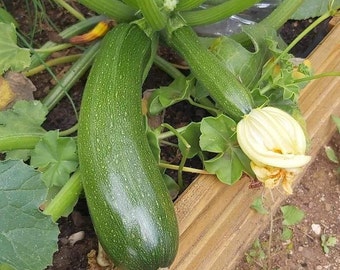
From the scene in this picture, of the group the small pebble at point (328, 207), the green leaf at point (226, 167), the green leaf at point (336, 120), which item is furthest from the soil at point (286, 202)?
the green leaf at point (226, 167)

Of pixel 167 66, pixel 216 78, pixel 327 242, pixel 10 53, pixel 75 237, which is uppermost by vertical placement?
pixel 10 53

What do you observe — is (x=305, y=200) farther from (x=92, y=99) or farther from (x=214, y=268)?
(x=92, y=99)

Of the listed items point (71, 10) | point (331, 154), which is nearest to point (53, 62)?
point (71, 10)

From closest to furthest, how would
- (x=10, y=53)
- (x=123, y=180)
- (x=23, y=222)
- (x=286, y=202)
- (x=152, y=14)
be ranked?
1. (x=23, y=222)
2. (x=123, y=180)
3. (x=152, y=14)
4. (x=10, y=53)
5. (x=286, y=202)

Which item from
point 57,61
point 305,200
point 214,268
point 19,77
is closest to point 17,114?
point 19,77

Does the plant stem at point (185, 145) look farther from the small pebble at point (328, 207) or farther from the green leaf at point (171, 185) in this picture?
the small pebble at point (328, 207)

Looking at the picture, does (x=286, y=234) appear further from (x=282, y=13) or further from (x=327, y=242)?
(x=282, y=13)

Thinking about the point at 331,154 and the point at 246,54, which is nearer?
the point at 246,54
